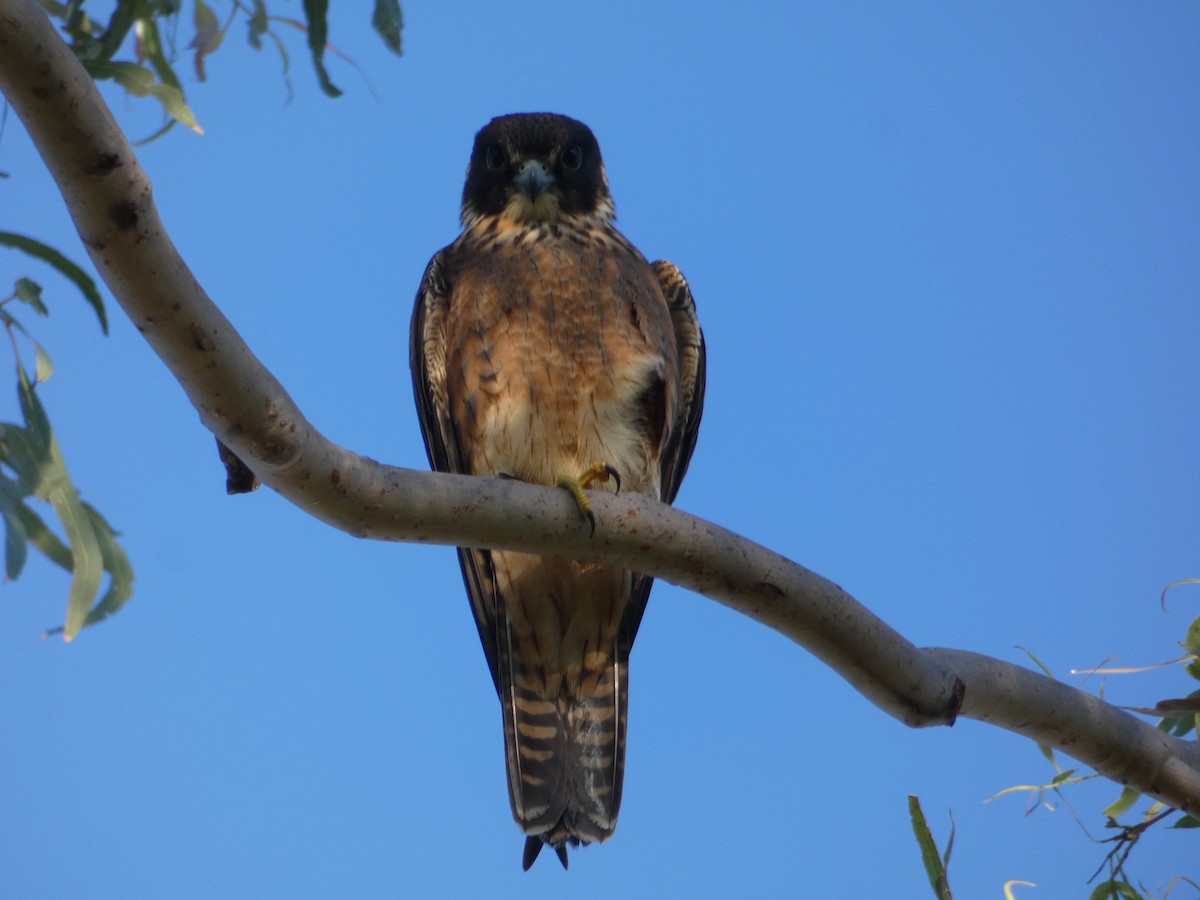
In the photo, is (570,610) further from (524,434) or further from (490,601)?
(524,434)

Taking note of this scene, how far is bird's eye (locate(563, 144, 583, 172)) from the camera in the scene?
4.20 meters

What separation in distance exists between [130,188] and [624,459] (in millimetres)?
1945

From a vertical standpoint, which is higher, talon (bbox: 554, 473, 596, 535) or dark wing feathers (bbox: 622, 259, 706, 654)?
dark wing feathers (bbox: 622, 259, 706, 654)

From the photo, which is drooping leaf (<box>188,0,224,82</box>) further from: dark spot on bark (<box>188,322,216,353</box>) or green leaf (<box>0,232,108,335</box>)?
dark spot on bark (<box>188,322,216,353</box>)

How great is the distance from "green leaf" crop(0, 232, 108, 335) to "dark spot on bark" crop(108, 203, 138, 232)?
39 centimetres

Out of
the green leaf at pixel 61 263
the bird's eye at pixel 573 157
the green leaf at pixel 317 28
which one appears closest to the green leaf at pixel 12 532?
the green leaf at pixel 61 263

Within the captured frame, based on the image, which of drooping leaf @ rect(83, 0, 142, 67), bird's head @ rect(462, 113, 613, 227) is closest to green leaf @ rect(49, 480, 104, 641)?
drooping leaf @ rect(83, 0, 142, 67)

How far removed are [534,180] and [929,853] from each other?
2.46 m

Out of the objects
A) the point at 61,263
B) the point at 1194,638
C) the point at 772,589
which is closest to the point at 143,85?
the point at 61,263

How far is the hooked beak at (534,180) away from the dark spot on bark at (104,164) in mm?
2343

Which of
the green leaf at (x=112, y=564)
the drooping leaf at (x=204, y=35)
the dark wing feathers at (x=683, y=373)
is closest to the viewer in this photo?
the green leaf at (x=112, y=564)

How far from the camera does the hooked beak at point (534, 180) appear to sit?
397 cm

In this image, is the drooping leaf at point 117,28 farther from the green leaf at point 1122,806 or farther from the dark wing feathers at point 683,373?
the green leaf at point 1122,806

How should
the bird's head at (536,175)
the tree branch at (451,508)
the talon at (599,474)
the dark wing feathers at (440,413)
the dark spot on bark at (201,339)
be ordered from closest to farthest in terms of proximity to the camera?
the tree branch at (451,508) < the dark spot on bark at (201,339) < the talon at (599,474) < the dark wing feathers at (440,413) < the bird's head at (536,175)
